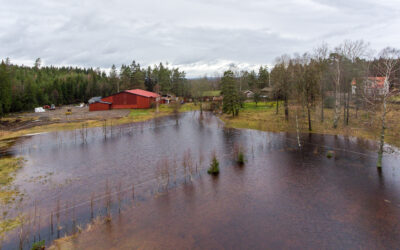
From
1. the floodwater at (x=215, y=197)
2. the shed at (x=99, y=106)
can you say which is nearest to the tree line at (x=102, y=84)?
the shed at (x=99, y=106)

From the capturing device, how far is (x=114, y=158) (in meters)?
22.2

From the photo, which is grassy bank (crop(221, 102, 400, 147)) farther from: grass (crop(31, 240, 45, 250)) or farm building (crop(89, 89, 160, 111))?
farm building (crop(89, 89, 160, 111))

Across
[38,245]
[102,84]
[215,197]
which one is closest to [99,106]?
[102,84]

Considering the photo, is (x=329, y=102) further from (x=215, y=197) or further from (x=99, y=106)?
(x=99, y=106)

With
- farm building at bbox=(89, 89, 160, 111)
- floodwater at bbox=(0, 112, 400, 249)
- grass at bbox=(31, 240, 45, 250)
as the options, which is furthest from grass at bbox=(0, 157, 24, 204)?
farm building at bbox=(89, 89, 160, 111)

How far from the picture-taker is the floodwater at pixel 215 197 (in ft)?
34.9

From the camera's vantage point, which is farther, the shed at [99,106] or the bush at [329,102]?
the shed at [99,106]

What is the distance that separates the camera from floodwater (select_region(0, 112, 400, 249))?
34.9 feet

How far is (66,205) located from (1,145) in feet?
66.5

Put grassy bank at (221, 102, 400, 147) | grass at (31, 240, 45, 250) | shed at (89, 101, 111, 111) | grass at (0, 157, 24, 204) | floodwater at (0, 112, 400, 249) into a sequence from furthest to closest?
shed at (89, 101, 111, 111) → grassy bank at (221, 102, 400, 147) → grass at (0, 157, 24, 204) → floodwater at (0, 112, 400, 249) → grass at (31, 240, 45, 250)

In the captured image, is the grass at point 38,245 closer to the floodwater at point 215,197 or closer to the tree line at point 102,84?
the floodwater at point 215,197

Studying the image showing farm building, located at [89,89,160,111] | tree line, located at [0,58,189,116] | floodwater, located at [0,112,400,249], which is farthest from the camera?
tree line, located at [0,58,189,116]

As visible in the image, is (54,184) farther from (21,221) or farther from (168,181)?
(168,181)

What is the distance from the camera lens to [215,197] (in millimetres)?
14359
